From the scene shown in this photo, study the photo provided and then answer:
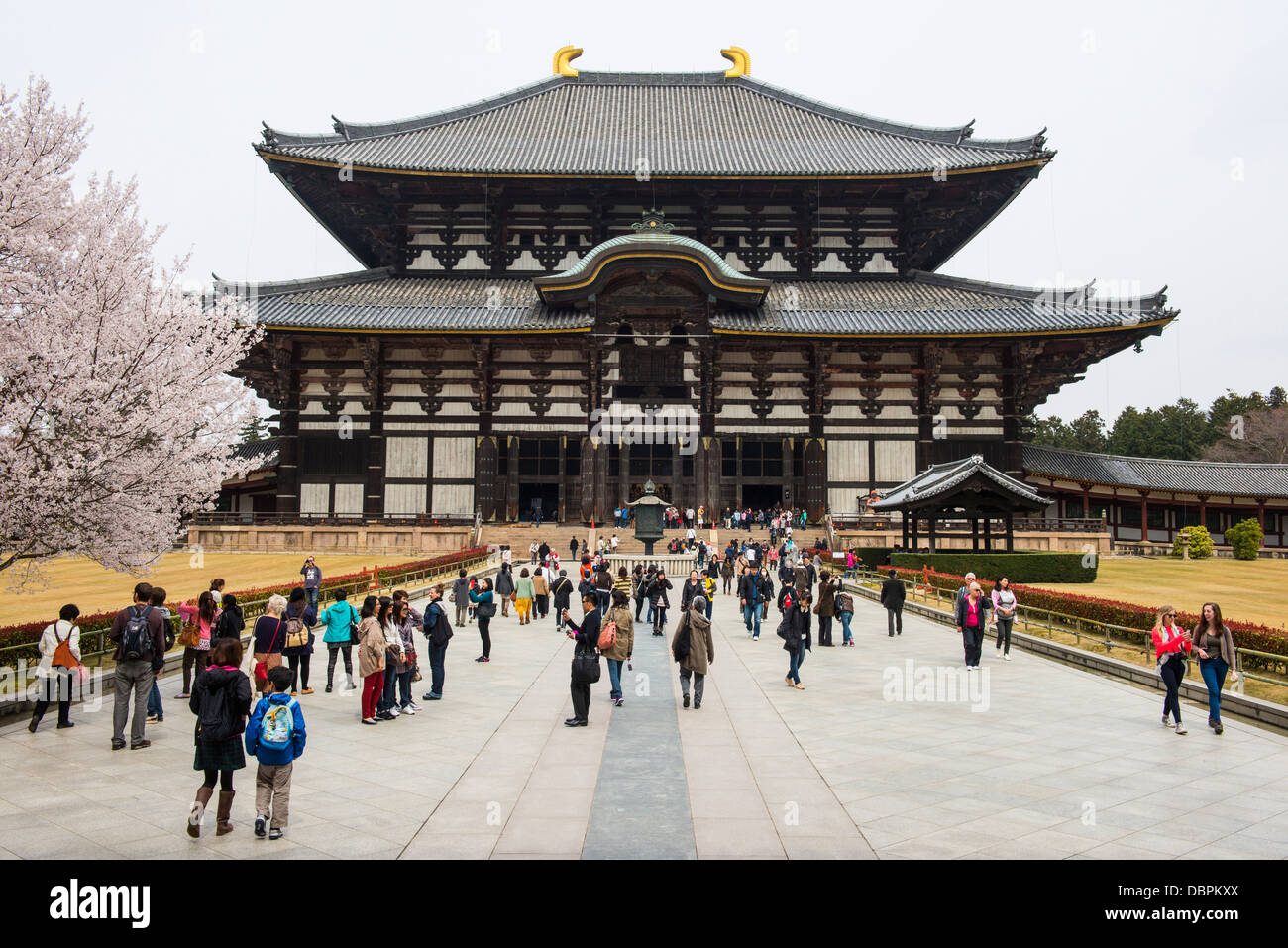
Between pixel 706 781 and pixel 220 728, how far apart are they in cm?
460

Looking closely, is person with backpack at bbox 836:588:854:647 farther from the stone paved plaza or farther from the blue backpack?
the blue backpack

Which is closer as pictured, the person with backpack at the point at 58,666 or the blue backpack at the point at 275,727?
the blue backpack at the point at 275,727

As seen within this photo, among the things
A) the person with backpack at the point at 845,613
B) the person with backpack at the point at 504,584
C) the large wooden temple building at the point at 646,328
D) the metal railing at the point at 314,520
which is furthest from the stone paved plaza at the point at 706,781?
the large wooden temple building at the point at 646,328

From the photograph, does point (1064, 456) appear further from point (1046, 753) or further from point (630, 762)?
point (630, 762)

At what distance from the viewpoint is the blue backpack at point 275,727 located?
6.68m

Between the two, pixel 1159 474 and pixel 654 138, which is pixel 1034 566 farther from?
pixel 654 138

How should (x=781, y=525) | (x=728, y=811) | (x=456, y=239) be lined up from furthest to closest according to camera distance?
(x=456, y=239) → (x=781, y=525) → (x=728, y=811)

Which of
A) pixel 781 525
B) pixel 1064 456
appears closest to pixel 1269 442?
pixel 1064 456

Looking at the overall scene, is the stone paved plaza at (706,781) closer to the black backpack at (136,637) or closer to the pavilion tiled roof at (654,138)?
the black backpack at (136,637)

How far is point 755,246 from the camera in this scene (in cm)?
4300

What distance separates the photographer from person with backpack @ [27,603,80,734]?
33.7ft

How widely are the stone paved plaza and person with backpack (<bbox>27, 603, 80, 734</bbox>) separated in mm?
293

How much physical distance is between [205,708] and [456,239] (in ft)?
129

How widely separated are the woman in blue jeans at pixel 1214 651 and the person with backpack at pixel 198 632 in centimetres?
1281
